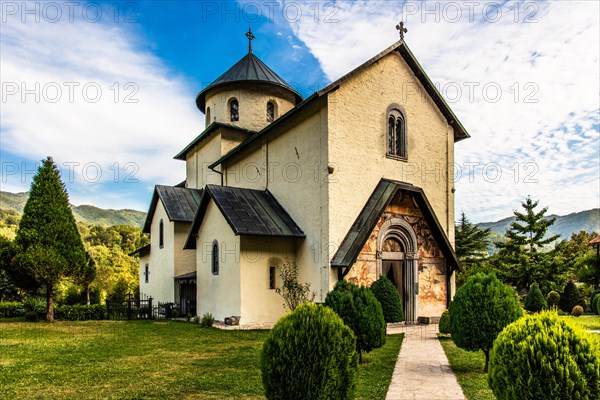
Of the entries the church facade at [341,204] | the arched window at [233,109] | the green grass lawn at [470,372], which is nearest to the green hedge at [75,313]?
the church facade at [341,204]

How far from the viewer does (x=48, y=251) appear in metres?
17.0

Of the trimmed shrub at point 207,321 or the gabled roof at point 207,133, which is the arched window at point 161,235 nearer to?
the gabled roof at point 207,133

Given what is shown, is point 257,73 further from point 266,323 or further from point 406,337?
point 406,337

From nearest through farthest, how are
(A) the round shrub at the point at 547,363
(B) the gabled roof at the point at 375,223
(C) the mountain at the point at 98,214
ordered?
(A) the round shrub at the point at 547,363, (B) the gabled roof at the point at 375,223, (C) the mountain at the point at 98,214

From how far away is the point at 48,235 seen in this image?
680 inches

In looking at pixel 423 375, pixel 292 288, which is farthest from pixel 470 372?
pixel 292 288

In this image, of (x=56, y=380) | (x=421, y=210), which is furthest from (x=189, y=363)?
(x=421, y=210)

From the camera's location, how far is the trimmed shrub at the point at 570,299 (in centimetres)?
2628

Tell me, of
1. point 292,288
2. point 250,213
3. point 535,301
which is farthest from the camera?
point 535,301

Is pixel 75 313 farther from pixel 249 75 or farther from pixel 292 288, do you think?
pixel 249 75

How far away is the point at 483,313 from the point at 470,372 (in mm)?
1196

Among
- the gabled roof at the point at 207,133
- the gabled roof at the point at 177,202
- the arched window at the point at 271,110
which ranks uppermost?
the arched window at the point at 271,110

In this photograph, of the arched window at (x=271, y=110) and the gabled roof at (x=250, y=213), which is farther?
the arched window at (x=271, y=110)

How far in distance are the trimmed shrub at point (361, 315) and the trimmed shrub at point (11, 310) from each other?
59.2 feet
